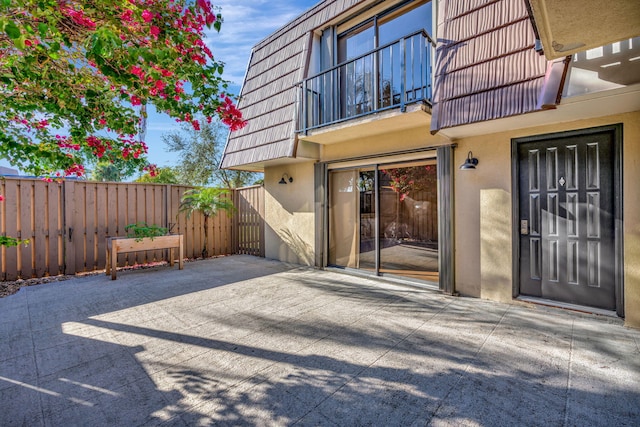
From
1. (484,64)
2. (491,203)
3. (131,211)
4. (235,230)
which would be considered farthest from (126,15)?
(235,230)

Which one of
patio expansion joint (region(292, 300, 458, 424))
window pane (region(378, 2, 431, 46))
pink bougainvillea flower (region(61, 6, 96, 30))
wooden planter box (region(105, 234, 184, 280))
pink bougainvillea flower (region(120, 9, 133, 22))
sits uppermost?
window pane (region(378, 2, 431, 46))

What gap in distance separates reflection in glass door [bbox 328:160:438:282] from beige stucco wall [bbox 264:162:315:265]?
0.61 meters

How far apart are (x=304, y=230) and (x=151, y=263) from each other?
3.99 m

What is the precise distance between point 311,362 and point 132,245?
16.6 ft

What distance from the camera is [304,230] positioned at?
7000 millimetres

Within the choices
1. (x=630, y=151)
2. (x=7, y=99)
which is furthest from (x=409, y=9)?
(x=7, y=99)

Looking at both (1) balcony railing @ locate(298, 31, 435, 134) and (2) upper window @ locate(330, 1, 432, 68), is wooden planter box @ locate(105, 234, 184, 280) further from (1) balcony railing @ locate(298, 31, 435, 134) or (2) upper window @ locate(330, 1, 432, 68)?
(2) upper window @ locate(330, 1, 432, 68)

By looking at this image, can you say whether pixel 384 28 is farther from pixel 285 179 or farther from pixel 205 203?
pixel 205 203

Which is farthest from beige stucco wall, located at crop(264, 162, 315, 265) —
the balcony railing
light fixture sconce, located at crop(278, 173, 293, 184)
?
the balcony railing

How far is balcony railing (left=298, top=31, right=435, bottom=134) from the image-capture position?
185 inches

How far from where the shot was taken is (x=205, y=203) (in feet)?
26.0

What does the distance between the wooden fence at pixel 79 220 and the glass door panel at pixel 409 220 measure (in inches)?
158

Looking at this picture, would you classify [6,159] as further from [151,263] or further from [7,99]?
[151,263]

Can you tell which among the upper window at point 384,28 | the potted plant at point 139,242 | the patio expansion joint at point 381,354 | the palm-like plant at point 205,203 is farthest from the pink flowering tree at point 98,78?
the palm-like plant at point 205,203
